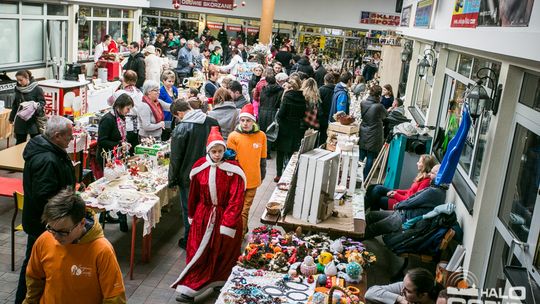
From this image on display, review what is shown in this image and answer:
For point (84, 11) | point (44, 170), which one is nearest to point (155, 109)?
point (44, 170)

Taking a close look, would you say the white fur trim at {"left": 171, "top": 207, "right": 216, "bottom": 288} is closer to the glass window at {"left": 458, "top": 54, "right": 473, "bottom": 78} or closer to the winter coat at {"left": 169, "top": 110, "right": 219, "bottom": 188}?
the winter coat at {"left": 169, "top": 110, "right": 219, "bottom": 188}

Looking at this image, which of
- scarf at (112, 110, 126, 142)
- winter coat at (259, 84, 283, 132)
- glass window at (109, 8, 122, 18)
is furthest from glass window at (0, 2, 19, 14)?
scarf at (112, 110, 126, 142)

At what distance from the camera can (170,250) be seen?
6129 mm

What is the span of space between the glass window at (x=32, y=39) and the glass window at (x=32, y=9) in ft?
0.70

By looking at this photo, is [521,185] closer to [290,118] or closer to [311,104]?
[290,118]

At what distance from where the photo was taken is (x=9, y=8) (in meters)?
12.4

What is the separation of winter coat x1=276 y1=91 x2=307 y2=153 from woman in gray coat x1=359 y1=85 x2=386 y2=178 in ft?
3.84

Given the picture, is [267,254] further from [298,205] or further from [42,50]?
[42,50]

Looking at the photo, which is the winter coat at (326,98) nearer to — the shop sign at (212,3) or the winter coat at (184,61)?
the winter coat at (184,61)

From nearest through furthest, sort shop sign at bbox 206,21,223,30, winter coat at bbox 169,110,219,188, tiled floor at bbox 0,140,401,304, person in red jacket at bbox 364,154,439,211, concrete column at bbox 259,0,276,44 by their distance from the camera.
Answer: tiled floor at bbox 0,140,401,304, winter coat at bbox 169,110,219,188, person in red jacket at bbox 364,154,439,211, concrete column at bbox 259,0,276,44, shop sign at bbox 206,21,223,30

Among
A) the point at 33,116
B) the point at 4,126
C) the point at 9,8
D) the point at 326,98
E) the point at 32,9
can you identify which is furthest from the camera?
the point at 32,9

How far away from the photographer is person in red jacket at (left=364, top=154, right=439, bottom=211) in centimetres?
654

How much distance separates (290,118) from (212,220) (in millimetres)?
3808

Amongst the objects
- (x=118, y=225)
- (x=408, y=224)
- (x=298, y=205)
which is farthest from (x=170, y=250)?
(x=408, y=224)
